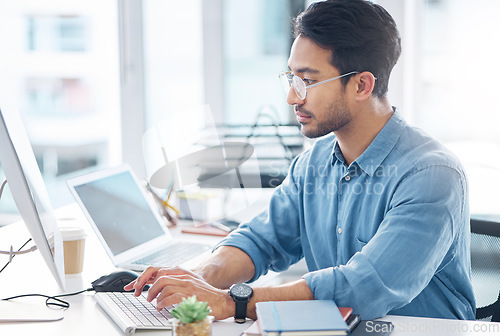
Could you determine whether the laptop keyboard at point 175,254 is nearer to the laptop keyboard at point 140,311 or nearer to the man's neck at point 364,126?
the laptop keyboard at point 140,311

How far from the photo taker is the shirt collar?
4.44 ft

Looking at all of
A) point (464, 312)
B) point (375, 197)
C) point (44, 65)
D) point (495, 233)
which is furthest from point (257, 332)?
point (44, 65)

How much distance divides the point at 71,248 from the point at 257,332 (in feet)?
2.05

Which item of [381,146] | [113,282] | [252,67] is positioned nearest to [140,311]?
[113,282]

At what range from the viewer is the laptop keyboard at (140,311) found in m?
1.07

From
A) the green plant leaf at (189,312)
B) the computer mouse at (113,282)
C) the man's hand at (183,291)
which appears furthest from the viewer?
the computer mouse at (113,282)

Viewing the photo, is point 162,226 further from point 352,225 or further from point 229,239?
point 352,225

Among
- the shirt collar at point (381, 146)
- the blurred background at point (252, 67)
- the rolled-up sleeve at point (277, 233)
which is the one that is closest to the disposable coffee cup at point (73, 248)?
the rolled-up sleeve at point (277, 233)

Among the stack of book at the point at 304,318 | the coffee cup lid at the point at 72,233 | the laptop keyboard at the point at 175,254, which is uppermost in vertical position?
the coffee cup lid at the point at 72,233

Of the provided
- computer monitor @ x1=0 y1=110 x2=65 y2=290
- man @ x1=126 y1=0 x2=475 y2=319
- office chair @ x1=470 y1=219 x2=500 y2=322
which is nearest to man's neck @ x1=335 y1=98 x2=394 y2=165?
man @ x1=126 y1=0 x2=475 y2=319

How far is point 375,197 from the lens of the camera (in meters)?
1.32

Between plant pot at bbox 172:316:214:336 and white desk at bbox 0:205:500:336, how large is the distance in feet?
0.54

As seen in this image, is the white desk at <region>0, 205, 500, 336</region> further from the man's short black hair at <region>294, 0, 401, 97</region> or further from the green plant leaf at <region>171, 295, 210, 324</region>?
the man's short black hair at <region>294, 0, 401, 97</region>

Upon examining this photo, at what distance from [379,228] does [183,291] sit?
432 millimetres
